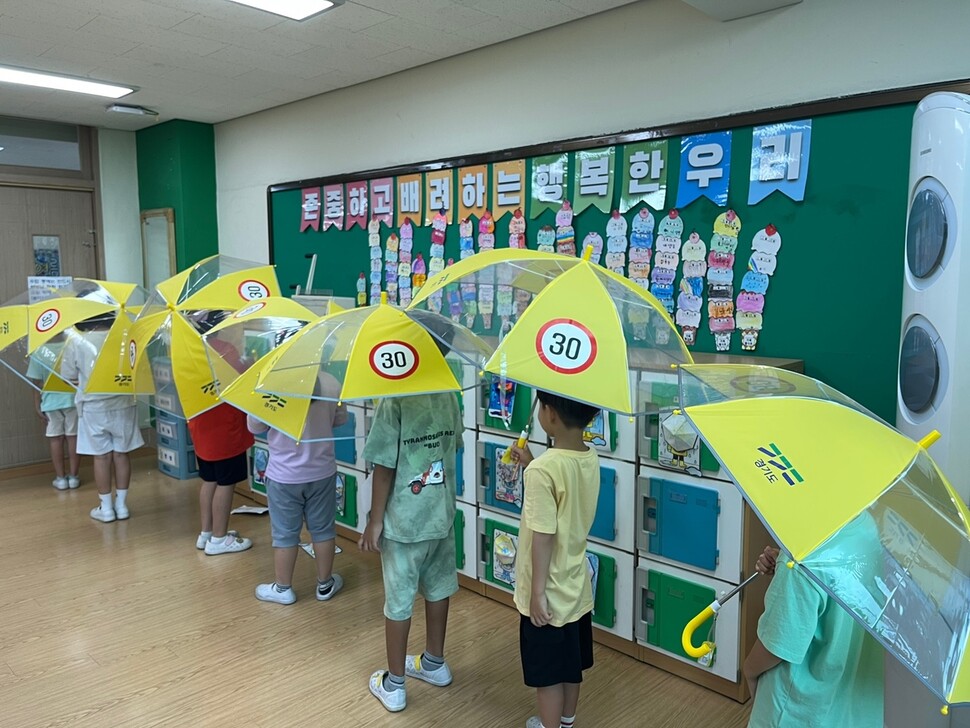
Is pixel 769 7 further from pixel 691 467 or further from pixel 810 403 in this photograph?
pixel 810 403

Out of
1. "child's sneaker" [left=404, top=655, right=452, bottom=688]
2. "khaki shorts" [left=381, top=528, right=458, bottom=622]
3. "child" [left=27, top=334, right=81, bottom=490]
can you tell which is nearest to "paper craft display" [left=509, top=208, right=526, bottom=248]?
"khaki shorts" [left=381, top=528, right=458, bottom=622]

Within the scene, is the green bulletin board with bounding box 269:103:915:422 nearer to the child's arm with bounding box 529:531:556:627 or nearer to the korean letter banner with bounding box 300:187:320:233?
the child's arm with bounding box 529:531:556:627

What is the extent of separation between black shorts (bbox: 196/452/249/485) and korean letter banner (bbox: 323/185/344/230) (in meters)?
1.74

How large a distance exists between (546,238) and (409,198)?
3.65 ft

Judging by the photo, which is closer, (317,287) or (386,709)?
(386,709)

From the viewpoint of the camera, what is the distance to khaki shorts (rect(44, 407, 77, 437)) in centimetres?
518

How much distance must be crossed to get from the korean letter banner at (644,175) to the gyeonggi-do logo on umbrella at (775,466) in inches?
84.8

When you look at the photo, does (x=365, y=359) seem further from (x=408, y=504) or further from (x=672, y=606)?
(x=672, y=606)

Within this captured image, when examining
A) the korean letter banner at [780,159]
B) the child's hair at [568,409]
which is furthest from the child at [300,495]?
the korean letter banner at [780,159]

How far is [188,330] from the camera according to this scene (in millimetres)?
3029

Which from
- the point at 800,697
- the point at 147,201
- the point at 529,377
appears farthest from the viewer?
the point at 147,201

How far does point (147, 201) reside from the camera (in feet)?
20.0

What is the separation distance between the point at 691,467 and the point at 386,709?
1.41m

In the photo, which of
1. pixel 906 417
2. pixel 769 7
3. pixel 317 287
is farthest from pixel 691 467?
pixel 317 287
